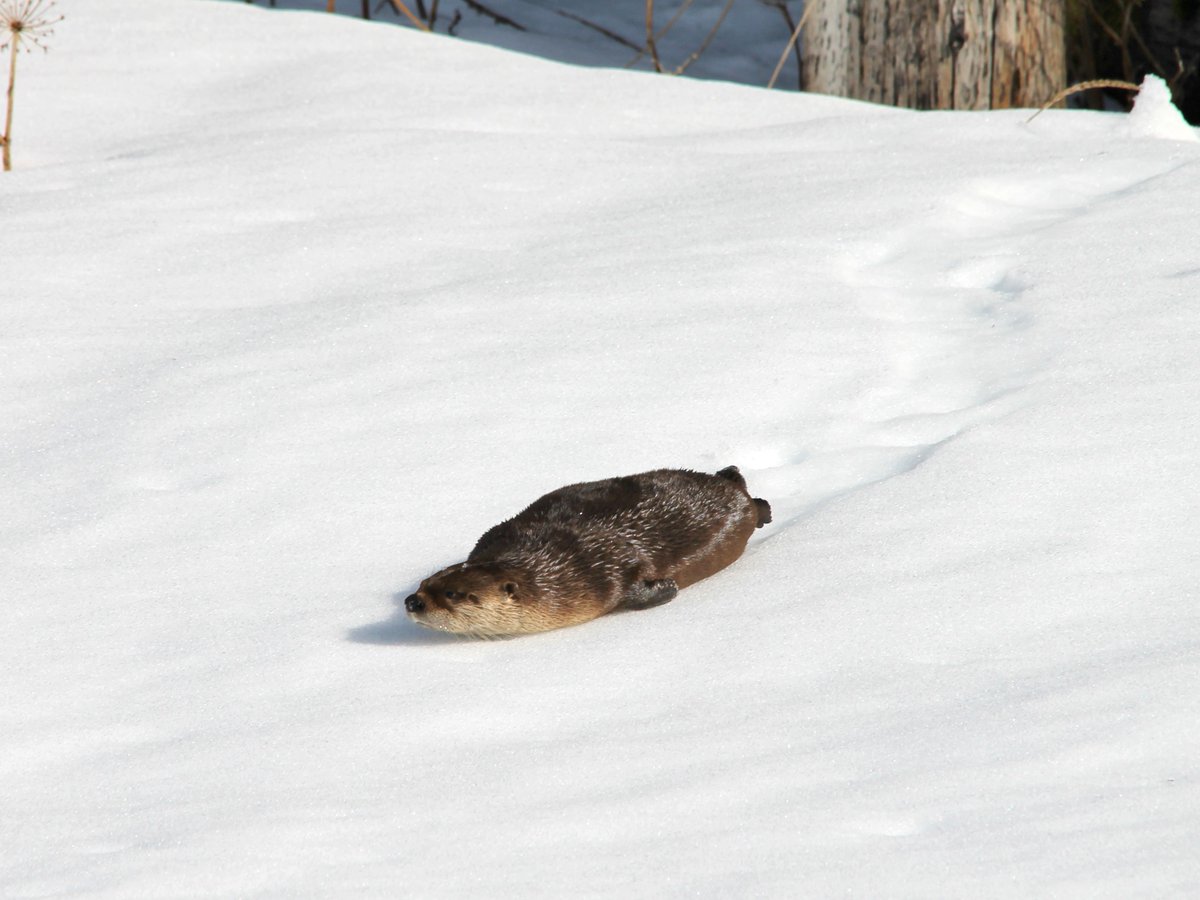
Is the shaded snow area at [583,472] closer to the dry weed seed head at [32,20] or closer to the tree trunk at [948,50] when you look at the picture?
the dry weed seed head at [32,20]

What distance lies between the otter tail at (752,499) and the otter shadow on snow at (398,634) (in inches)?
35.7

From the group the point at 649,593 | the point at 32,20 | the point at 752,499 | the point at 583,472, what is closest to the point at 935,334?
the point at 752,499

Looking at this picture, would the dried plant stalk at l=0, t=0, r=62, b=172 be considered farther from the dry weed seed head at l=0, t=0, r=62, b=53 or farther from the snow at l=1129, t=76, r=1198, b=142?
the snow at l=1129, t=76, r=1198, b=142

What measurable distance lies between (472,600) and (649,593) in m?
0.48

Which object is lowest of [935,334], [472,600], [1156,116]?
[472,600]

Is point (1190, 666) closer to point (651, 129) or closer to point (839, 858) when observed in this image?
point (839, 858)

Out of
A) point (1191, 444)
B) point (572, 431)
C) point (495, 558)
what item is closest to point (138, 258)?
point (572, 431)

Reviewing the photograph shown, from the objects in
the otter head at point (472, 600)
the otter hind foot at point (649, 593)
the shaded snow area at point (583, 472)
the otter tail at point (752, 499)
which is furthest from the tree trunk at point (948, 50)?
the otter head at point (472, 600)

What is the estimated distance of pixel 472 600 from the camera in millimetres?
3309

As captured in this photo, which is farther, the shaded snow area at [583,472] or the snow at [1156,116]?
the snow at [1156,116]

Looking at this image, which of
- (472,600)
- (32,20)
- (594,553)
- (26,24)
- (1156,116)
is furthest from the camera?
(32,20)

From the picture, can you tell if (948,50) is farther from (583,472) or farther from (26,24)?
(26,24)

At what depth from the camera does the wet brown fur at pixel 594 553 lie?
333cm

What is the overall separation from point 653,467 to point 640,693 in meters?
1.28
